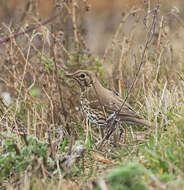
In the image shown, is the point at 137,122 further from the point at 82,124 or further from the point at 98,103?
the point at 82,124

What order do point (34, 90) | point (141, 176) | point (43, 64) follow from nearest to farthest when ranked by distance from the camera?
point (141, 176), point (43, 64), point (34, 90)

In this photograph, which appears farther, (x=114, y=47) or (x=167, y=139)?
(x=114, y=47)

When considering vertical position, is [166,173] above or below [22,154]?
below

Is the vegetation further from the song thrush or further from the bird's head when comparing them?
the bird's head

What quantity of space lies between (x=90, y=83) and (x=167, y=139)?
1.65m

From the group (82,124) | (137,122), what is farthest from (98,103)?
(137,122)

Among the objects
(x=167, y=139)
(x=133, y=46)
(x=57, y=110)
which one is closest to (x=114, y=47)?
(x=133, y=46)

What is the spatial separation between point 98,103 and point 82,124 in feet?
1.08

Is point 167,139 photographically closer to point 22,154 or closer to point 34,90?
point 22,154

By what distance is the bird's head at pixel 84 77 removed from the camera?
16.9ft

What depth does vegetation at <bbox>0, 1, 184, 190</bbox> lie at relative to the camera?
341 cm

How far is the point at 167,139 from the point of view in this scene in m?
3.79

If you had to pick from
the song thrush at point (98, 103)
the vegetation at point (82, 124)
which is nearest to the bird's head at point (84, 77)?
the song thrush at point (98, 103)

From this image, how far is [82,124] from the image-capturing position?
5129 mm
